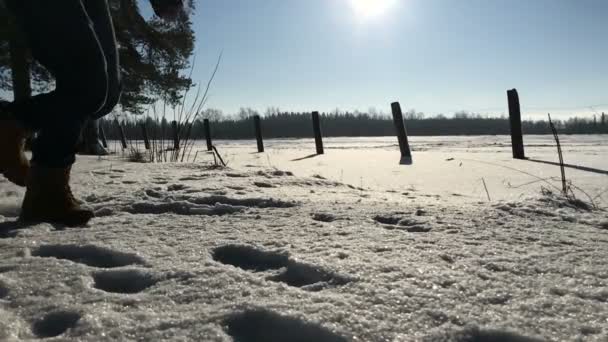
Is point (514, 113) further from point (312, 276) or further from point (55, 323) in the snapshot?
point (55, 323)

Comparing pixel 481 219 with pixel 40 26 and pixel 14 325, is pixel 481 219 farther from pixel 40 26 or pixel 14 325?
pixel 40 26

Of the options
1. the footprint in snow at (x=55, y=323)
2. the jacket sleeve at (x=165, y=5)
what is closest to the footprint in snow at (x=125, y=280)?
the footprint in snow at (x=55, y=323)

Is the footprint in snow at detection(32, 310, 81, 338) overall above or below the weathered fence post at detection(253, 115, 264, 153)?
below

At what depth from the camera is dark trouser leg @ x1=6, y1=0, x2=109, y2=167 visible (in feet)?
3.64

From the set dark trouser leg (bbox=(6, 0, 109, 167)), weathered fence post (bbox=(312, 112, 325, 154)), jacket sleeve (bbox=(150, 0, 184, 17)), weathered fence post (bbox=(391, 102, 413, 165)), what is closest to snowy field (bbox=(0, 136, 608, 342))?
dark trouser leg (bbox=(6, 0, 109, 167))

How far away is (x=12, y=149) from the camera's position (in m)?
1.26

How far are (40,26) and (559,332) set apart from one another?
1.38 meters

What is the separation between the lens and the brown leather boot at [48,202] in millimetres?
1164

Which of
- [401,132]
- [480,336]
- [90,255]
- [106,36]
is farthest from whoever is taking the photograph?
[401,132]

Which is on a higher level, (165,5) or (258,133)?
(165,5)

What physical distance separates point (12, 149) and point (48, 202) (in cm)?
25

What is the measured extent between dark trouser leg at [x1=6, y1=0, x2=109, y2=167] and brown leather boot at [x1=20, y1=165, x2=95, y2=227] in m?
0.03

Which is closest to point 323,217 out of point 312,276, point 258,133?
point 312,276

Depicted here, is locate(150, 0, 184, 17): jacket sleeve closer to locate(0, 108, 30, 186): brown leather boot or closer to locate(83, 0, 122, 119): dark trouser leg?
locate(83, 0, 122, 119): dark trouser leg
